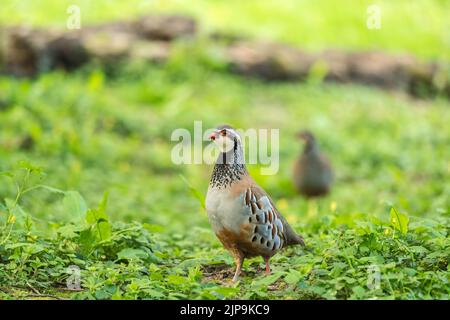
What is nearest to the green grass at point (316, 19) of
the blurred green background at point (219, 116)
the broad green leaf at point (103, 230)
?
the blurred green background at point (219, 116)

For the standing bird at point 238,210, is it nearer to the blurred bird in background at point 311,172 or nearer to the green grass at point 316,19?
the blurred bird in background at point 311,172

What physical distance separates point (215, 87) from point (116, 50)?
1.92 m

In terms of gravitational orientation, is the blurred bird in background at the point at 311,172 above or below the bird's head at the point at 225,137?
below

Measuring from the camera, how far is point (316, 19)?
1622 cm

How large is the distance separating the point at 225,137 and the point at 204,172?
18.9 feet

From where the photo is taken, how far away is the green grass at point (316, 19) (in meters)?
15.4

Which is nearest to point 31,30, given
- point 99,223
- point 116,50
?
point 116,50

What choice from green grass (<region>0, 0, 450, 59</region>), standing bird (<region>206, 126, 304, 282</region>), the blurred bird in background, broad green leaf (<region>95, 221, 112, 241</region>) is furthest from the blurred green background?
broad green leaf (<region>95, 221, 112, 241</region>)

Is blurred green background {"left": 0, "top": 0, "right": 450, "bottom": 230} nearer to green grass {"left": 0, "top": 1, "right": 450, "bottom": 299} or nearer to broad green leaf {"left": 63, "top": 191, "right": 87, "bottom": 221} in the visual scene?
green grass {"left": 0, "top": 1, "right": 450, "bottom": 299}

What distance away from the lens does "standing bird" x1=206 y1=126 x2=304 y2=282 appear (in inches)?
177

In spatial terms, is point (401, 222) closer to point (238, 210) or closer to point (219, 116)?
point (238, 210)

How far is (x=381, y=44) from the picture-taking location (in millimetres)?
16188

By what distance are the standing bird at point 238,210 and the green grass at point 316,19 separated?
1048 cm
